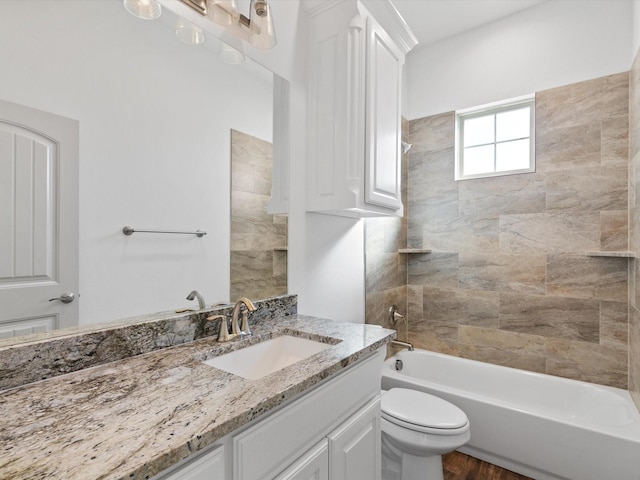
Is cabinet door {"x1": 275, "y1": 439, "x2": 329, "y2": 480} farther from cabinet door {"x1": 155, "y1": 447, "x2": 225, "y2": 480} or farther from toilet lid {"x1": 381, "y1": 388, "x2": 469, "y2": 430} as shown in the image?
toilet lid {"x1": 381, "y1": 388, "x2": 469, "y2": 430}

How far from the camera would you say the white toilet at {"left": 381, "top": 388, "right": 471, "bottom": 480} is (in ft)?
5.19

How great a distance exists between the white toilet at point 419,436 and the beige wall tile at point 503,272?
1.08 meters

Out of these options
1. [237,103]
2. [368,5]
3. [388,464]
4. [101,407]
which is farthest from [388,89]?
[388,464]

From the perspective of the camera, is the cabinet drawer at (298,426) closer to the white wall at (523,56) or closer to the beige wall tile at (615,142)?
the beige wall tile at (615,142)

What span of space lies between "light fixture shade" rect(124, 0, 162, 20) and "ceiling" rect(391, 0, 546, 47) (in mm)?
1852

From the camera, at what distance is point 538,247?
7.64 ft

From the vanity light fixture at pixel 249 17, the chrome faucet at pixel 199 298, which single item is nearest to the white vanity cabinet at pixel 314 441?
the chrome faucet at pixel 199 298

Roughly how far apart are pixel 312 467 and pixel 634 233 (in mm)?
2224

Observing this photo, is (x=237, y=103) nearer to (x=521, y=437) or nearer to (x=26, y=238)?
(x=26, y=238)

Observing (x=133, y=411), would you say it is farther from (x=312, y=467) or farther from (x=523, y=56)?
(x=523, y=56)

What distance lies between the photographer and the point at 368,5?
1.62 m

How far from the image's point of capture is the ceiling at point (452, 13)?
2.31 m

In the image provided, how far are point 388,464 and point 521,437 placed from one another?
0.76m

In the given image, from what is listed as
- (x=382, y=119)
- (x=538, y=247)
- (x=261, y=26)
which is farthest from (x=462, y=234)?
(x=261, y=26)
